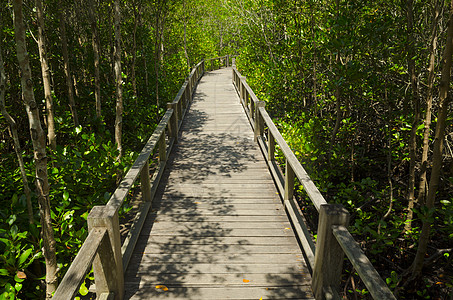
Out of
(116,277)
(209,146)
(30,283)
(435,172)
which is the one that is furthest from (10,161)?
(435,172)

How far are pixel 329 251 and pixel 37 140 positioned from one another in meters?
2.73

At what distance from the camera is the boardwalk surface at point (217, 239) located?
3316 millimetres

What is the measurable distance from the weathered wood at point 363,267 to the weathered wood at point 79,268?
1858mm

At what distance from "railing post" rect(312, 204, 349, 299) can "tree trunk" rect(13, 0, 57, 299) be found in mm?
2496

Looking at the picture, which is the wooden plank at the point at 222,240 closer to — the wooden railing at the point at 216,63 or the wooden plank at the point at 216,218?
the wooden plank at the point at 216,218

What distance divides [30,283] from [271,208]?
3383 mm

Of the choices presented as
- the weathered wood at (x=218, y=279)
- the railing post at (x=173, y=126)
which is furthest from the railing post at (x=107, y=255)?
the railing post at (x=173, y=126)

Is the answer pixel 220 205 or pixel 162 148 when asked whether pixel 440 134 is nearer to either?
pixel 220 205

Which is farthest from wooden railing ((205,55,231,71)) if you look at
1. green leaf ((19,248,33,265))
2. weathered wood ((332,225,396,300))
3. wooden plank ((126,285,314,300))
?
weathered wood ((332,225,396,300))

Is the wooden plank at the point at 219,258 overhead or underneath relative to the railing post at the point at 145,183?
underneath

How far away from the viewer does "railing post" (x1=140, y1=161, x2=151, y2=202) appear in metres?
4.36

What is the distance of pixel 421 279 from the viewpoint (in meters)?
4.68

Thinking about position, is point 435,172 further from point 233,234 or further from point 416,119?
point 233,234

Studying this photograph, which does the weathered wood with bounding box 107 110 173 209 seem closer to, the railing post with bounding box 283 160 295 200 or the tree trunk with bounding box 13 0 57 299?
the tree trunk with bounding box 13 0 57 299
